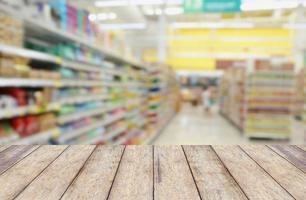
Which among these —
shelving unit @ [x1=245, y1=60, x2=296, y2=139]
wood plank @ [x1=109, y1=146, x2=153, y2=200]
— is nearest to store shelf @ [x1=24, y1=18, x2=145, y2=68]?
wood plank @ [x1=109, y1=146, x2=153, y2=200]

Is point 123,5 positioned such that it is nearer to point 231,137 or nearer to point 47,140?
point 231,137

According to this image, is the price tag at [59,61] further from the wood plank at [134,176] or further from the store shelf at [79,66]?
the wood plank at [134,176]

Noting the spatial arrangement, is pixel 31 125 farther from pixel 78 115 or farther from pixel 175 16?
Answer: pixel 175 16

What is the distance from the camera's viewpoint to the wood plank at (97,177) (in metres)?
0.96

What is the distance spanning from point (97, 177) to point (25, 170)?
12.8 inches

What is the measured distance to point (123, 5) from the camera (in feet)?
31.0

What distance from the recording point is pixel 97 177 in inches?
44.3

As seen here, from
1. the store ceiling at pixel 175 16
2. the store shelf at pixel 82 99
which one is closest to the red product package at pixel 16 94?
the store shelf at pixel 82 99

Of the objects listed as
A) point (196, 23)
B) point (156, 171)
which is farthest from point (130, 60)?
point (196, 23)

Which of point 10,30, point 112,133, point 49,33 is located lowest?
point 112,133

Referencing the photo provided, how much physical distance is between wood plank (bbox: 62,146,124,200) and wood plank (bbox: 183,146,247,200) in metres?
0.34

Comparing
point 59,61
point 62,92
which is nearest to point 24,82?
point 59,61

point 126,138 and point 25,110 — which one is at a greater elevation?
point 25,110

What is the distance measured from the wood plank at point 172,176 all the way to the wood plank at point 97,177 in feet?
0.59
